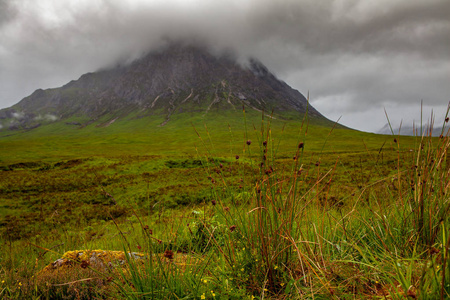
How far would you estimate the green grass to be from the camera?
6.97 feet

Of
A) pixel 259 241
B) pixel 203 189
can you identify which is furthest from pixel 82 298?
pixel 203 189

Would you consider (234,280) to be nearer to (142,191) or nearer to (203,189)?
(203,189)

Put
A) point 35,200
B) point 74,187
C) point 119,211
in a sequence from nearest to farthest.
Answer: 1. point 119,211
2. point 35,200
3. point 74,187

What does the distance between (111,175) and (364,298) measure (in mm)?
21471

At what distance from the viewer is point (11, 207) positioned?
42.3 ft

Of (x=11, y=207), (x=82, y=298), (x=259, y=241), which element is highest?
(x=259, y=241)

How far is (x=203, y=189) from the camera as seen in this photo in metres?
14.6

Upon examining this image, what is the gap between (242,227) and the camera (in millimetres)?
2959

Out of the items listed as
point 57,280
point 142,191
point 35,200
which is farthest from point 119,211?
point 57,280

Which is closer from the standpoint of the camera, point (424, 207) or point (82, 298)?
point (424, 207)

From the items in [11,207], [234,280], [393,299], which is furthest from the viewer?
[11,207]

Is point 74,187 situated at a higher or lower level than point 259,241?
lower

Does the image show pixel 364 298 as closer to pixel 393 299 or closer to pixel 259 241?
pixel 393 299

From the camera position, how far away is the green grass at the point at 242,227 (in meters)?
2.12
